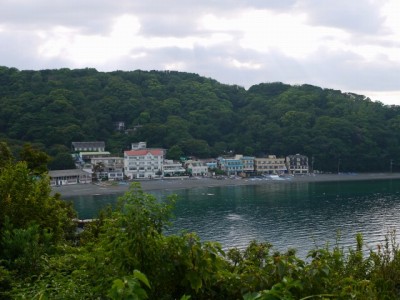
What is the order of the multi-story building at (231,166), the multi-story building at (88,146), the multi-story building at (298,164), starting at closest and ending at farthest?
the multi-story building at (88,146) → the multi-story building at (231,166) → the multi-story building at (298,164)

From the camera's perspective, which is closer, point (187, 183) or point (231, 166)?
point (187, 183)

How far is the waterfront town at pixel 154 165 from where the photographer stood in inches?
2254

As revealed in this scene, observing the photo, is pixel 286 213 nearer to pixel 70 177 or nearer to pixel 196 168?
pixel 196 168

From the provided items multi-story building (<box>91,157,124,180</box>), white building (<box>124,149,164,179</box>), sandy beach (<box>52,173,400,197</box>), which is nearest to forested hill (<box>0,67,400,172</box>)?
white building (<box>124,149,164,179</box>)

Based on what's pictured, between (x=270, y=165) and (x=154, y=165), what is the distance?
15530mm

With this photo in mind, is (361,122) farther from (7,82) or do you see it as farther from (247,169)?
(7,82)

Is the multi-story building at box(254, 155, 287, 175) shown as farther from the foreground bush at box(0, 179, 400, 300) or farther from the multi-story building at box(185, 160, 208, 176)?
the foreground bush at box(0, 179, 400, 300)

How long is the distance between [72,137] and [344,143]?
117 feet

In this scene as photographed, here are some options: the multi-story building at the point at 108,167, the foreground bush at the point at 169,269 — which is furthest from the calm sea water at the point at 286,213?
the foreground bush at the point at 169,269

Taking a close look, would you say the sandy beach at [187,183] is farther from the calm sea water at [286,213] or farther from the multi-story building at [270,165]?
the calm sea water at [286,213]

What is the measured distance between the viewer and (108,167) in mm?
58750

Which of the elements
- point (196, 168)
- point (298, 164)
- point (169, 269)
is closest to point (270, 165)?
point (298, 164)

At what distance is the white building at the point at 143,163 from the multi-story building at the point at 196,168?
3.42 metres

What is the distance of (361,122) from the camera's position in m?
69.6
